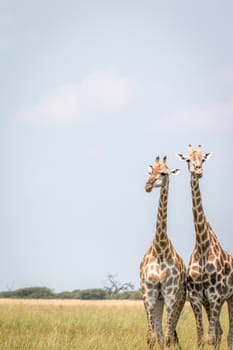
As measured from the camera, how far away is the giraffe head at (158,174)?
41.8ft

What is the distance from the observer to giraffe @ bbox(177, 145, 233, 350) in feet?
43.3

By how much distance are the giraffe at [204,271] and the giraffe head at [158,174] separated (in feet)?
1.23

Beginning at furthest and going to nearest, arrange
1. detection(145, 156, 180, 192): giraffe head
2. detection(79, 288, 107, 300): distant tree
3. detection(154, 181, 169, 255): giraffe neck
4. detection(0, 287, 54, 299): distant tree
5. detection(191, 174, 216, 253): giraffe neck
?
detection(79, 288, 107, 300): distant tree
detection(0, 287, 54, 299): distant tree
detection(191, 174, 216, 253): giraffe neck
detection(154, 181, 169, 255): giraffe neck
detection(145, 156, 180, 192): giraffe head

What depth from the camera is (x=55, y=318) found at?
862 inches

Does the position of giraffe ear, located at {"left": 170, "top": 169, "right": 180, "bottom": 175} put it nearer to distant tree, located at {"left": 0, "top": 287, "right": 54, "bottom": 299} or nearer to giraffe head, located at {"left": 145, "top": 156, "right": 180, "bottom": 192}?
giraffe head, located at {"left": 145, "top": 156, "right": 180, "bottom": 192}

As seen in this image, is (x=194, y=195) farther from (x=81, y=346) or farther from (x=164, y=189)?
(x=81, y=346)

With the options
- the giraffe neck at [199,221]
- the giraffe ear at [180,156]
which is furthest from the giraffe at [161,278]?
the giraffe neck at [199,221]

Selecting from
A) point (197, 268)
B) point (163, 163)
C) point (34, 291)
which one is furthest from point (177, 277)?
point (34, 291)

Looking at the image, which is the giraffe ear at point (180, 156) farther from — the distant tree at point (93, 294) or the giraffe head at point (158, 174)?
the distant tree at point (93, 294)

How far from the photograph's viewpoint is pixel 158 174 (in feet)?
42.3

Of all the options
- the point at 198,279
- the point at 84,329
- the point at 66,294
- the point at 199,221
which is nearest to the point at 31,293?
the point at 66,294

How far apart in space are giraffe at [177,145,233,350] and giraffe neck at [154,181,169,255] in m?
0.66

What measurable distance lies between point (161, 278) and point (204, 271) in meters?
0.86

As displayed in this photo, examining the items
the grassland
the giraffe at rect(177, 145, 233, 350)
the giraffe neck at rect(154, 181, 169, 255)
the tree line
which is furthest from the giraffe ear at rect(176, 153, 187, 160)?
the tree line
